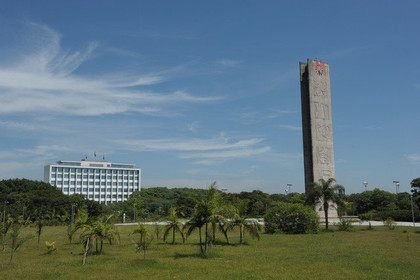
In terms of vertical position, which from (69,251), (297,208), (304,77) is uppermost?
(304,77)

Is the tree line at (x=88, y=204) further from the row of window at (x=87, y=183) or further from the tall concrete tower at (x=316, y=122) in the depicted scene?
the row of window at (x=87, y=183)

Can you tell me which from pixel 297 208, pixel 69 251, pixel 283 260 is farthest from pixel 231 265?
pixel 297 208

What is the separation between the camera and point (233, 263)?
18969 mm

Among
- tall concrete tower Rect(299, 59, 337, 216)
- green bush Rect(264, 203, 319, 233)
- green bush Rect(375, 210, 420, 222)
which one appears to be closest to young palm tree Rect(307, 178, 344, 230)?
green bush Rect(264, 203, 319, 233)

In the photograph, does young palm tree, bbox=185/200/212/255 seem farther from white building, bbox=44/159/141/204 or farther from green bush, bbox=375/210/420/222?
white building, bbox=44/159/141/204

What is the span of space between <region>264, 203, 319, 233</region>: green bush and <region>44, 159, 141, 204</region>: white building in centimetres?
12181

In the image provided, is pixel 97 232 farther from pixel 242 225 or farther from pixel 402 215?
pixel 402 215

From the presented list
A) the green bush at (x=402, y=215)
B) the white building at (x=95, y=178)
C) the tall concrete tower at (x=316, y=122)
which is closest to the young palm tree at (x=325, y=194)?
the tall concrete tower at (x=316, y=122)

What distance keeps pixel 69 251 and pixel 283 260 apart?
14.2m

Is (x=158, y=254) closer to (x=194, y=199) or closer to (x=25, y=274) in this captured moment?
(x=194, y=199)

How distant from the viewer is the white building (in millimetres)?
147250

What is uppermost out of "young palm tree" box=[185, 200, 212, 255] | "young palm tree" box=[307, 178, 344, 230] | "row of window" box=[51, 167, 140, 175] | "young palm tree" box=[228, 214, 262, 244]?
"row of window" box=[51, 167, 140, 175]

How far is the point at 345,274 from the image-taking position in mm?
16000

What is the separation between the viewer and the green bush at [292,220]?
38.4 meters
